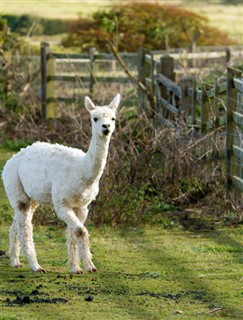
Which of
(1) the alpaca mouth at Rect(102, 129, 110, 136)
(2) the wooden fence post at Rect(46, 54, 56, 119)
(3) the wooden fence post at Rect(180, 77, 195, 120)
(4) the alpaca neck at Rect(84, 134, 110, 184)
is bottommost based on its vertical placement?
(2) the wooden fence post at Rect(46, 54, 56, 119)

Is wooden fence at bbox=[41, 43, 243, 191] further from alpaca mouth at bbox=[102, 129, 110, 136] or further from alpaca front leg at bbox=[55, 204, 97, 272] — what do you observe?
alpaca mouth at bbox=[102, 129, 110, 136]

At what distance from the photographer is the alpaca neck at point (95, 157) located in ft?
35.4

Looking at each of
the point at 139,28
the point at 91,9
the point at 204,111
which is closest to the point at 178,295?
the point at 204,111

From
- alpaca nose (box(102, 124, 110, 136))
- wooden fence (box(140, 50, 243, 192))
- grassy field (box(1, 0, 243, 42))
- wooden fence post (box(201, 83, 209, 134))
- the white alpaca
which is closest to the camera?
alpaca nose (box(102, 124, 110, 136))

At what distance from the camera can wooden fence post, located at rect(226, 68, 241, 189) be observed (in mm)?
14567

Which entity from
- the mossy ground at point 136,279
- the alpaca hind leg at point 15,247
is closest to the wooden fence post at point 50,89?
the mossy ground at point 136,279

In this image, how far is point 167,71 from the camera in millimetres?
19016

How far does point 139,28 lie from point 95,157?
22.6 metres

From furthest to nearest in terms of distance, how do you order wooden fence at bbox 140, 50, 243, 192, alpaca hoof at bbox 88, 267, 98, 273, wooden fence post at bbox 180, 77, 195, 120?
wooden fence post at bbox 180, 77, 195, 120, wooden fence at bbox 140, 50, 243, 192, alpaca hoof at bbox 88, 267, 98, 273

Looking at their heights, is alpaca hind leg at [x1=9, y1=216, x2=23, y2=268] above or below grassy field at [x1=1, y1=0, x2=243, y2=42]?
above

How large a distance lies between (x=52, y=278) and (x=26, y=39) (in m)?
14.8

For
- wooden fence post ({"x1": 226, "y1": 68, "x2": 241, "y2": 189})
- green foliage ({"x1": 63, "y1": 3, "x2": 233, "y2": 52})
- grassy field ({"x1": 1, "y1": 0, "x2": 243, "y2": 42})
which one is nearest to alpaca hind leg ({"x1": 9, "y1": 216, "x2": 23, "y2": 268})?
wooden fence post ({"x1": 226, "y1": 68, "x2": 241, "y2": 189})

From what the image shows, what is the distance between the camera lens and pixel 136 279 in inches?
436

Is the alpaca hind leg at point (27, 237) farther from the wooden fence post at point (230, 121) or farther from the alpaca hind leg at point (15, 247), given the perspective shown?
the wooden fence post at point (230, 121)
